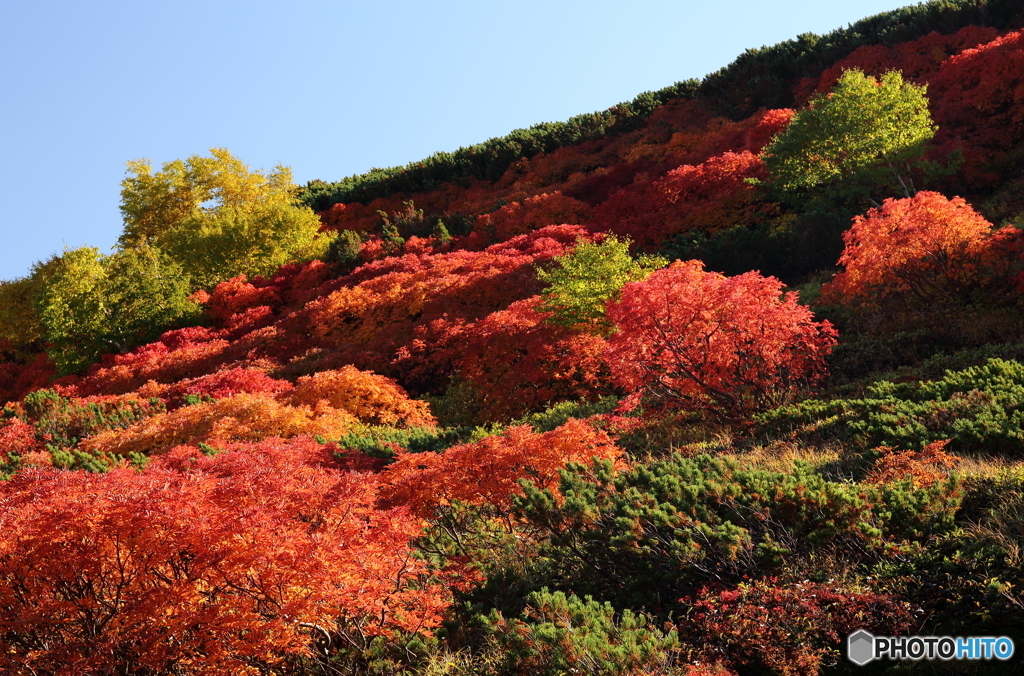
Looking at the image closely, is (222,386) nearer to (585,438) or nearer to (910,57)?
(585,438)

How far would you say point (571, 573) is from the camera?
7266 mm

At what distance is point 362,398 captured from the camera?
50.7 feet

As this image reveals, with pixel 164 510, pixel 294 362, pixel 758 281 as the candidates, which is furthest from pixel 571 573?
pixel 294 362

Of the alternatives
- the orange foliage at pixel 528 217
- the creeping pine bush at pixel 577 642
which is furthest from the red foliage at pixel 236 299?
the creeping pine bush at pixel 577 642

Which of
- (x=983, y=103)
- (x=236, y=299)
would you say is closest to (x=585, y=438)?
(x=236, y=299)

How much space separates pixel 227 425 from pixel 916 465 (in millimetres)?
11261

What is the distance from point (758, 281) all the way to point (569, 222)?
19.1 m

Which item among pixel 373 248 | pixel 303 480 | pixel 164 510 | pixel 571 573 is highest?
pixel 373 248

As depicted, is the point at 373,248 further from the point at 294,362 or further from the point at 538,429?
the point at 538,429

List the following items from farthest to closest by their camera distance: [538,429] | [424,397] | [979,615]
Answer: [424,397], [538,429], [979,615]

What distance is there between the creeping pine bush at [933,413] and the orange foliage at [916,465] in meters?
0.34

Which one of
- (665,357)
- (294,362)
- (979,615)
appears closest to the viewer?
(979,615)

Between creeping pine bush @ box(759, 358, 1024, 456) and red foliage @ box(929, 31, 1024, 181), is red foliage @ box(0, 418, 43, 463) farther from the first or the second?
red foliage @ box(929, 31, 1024, 181)

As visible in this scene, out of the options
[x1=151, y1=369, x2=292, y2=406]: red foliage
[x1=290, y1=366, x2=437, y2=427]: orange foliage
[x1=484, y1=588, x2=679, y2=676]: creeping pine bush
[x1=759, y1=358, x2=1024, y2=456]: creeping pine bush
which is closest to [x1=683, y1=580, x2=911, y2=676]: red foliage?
[x1=484, y1=588, x2=679, y2=676]: creeping pine bush
